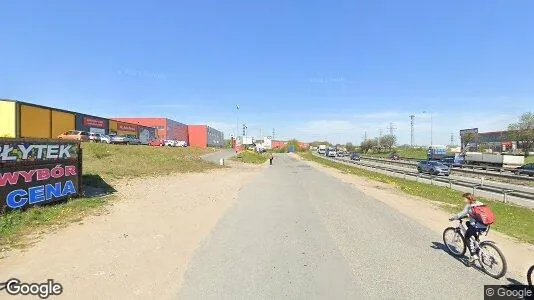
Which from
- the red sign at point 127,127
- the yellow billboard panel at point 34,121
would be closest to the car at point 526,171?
the yellow billboard panel at point 34,121

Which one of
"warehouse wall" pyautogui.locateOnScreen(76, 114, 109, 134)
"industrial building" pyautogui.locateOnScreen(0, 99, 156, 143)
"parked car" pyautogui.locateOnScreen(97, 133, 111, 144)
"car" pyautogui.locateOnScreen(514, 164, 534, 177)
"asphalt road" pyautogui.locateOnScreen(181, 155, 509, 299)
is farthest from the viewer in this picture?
"warehouse wall" pyautogui.locateOnScreen(76, 114, 109, 134)

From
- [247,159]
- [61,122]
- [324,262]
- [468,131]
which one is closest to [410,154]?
[468,131]

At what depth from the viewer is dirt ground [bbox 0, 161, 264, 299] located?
5758 mm

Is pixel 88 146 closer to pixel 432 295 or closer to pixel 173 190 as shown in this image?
pixel 173 190

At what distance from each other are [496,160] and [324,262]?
4962 cm

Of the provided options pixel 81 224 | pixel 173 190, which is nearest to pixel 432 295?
pixel 81 224

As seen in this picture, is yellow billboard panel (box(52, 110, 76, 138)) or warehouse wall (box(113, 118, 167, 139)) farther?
warehouse wall (box(113, 118, 167, 139))

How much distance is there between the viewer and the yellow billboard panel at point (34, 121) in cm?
3775

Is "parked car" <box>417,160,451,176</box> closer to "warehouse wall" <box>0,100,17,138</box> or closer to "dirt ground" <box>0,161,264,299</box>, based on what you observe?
"dirt ground" <box>0,161,264,299</box>

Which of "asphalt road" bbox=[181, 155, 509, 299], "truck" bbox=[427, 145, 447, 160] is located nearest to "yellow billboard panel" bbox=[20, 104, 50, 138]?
"asphalt road" bbox=[181, 155, 509, 299]

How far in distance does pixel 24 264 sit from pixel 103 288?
225 cm

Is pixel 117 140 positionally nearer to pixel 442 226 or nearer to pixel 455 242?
pixel 442 226

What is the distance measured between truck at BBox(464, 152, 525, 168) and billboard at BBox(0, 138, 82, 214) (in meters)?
49.7

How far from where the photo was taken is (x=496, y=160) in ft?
155
